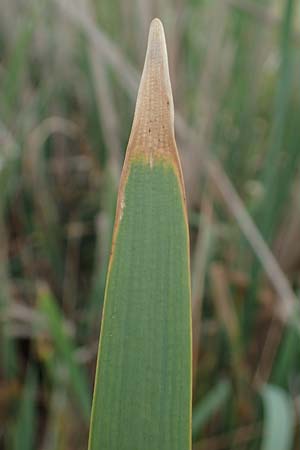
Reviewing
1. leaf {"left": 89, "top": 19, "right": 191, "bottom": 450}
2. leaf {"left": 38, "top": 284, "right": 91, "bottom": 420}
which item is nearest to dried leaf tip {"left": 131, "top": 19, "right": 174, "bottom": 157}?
leaf {"left": 89, "top": 19, "right": 191, "bottom": 450}

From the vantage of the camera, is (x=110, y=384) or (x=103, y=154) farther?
(x=103, y=154)

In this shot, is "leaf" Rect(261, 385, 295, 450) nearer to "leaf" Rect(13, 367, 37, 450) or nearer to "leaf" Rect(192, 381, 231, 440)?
"leaf" Rect(192, 381, 231, 440)

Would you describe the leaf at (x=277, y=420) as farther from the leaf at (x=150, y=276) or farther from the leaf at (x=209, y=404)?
the leaf at (x=150, y=276)

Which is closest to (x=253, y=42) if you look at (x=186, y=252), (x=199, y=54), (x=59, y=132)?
(x=199, y=54)

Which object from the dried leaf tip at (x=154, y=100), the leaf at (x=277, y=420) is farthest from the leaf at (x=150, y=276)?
the leaf at (x=277, y=420)

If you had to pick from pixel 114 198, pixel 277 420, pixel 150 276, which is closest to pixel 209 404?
pixel 277 420

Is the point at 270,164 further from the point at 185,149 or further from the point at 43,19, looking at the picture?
the point at 43,19
